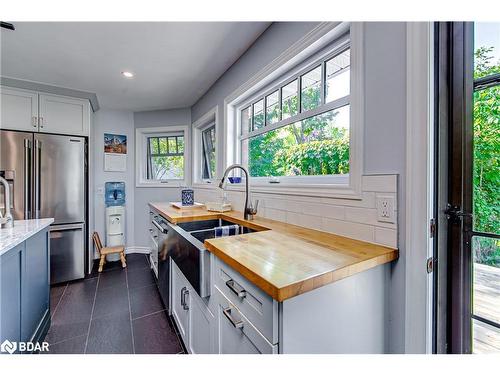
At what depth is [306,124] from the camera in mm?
1651

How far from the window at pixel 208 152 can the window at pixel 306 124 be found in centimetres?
104

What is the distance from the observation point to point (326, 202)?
4.13ft

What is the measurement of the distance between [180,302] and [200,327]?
→ 17.0 inches

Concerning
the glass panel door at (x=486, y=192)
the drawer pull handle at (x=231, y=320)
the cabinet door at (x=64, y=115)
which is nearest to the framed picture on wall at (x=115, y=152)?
the cabinet door at (x=64, y=115)

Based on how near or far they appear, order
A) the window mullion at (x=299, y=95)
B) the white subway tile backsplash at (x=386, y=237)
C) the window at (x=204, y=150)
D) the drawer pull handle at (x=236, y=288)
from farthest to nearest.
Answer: the window at (x=204, y=150), the window mullion at (x=299, y=95), the white subway tile backsplash at (x=386, y=237), the drawer pull handle at (x=236, y=288)

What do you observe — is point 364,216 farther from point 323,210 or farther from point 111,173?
point 111,173

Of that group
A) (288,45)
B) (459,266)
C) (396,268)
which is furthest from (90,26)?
(459,266)

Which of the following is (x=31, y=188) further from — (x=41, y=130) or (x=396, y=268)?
(x=396, y=268)

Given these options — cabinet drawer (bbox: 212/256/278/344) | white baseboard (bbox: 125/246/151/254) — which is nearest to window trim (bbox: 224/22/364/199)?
cabinet drawer (bbox: 212/256/278/344)

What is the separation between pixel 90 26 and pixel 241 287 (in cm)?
217

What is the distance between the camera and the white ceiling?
1710mm

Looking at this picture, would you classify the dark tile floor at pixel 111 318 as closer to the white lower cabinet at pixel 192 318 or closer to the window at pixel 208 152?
the white lower cabinet at pixel 192 318

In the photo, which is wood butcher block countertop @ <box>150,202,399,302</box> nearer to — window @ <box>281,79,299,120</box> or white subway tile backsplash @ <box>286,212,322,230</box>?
white subway tile backsplash @ <box>286,212,322,230</box>

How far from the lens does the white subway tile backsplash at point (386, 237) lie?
947 millimetres
